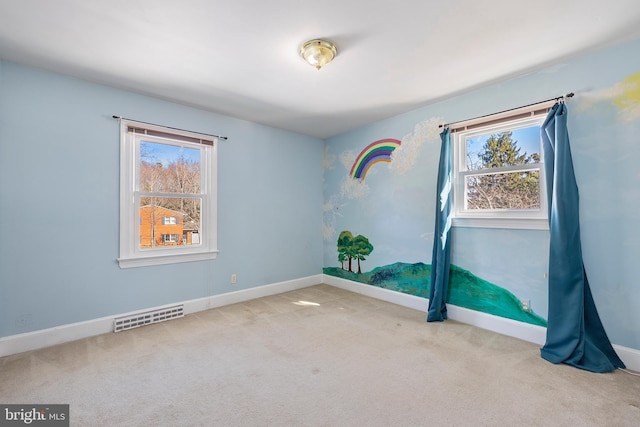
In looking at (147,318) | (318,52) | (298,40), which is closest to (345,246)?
(147,318)

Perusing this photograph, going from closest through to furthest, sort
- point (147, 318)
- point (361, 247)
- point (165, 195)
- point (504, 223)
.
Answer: point (504, 223)
point (147, 318)
point (165, 195)
point (361, 247)

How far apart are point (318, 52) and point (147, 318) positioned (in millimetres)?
3163

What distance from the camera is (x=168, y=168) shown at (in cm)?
330

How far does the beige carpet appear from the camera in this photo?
167 cm

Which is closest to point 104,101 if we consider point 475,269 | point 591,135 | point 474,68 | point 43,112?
point 43,112

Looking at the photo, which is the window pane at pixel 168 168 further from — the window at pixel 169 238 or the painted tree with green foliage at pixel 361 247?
the painted tree with green foliage at pixel 361 247

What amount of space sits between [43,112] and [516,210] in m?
4.58

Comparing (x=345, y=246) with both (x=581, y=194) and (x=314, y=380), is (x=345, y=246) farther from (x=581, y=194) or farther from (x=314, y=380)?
(x=581, y=194)

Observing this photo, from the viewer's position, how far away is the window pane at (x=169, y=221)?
3.12 m

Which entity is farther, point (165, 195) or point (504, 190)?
point (165, 195)

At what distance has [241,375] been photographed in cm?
209

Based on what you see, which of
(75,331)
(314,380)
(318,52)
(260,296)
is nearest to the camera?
(314,380)

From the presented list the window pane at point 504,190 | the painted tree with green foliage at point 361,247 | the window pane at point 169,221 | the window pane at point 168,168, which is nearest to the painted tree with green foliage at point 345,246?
the painted tree with green foliage at point 361,247

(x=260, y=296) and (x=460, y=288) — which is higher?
(x=460, y=288)
